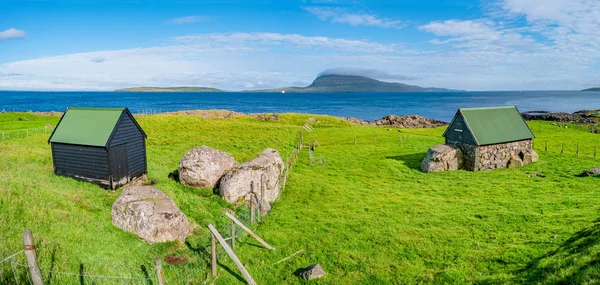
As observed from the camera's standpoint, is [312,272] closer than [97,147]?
Yes

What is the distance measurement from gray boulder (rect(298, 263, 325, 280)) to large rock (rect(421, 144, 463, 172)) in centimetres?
2643

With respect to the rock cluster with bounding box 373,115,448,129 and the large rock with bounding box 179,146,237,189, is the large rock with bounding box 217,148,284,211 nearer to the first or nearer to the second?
the large rock with bounding box 179,146,237,189

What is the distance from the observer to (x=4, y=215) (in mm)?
16297

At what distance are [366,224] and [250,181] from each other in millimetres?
10029

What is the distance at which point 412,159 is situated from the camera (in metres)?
44.5

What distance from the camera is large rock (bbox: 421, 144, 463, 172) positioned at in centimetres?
3875

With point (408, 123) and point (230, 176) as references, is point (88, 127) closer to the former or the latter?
point (230, 176)

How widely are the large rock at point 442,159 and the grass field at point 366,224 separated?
1495 millimetres

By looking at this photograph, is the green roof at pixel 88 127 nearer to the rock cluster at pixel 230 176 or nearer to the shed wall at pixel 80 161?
the shed wall at pixel 80 161

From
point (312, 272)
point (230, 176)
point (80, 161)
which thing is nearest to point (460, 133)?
point (230, 176)

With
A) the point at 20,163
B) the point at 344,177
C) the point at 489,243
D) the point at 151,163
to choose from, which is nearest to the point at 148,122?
the point at 151,163

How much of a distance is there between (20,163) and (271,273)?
26.6m

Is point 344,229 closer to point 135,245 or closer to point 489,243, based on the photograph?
point 489,243

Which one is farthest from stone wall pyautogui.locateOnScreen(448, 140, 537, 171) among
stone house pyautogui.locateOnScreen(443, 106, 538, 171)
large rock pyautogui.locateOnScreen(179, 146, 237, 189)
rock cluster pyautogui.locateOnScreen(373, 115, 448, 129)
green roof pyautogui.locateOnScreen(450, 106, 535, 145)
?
rock cluster pyautogui.locateOnScreen(373, 115, 448, 129)
